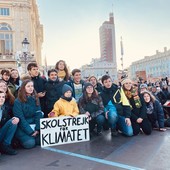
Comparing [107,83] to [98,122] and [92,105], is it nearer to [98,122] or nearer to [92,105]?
[92,105]

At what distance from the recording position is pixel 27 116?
5.26 meters

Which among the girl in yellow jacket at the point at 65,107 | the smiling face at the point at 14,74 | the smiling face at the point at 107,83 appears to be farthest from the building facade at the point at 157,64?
the girl in yellow jacket at the point at 65,107

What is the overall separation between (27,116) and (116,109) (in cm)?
224

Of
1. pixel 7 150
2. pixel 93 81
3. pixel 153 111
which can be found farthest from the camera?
pixel 93 81

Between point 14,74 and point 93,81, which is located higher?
point 14,74

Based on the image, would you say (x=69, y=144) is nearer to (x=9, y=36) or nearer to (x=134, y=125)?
(x=134, y=125)

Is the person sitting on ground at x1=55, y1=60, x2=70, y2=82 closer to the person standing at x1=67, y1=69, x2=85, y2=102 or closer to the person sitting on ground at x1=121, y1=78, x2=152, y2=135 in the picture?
the person standing at x1=67, y1=69, x2=85, y2=102

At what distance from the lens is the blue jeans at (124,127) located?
5.79 meters

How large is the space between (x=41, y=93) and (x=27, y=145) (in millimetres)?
1571

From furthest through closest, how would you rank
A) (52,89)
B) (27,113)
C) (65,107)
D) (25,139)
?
(52,89)
(65,107)
(27,113)
(25,139)

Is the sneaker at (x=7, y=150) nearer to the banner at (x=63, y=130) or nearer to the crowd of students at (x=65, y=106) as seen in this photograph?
the crowd of students at (x=65, y=106)

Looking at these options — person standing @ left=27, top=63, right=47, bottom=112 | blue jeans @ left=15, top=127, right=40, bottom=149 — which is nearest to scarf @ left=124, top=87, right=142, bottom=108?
person standing @ left=27, top=63, right=47, bottom=112

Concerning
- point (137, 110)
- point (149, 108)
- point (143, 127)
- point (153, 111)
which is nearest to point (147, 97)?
point (149, 108)

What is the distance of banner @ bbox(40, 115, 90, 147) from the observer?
5.13 meters
